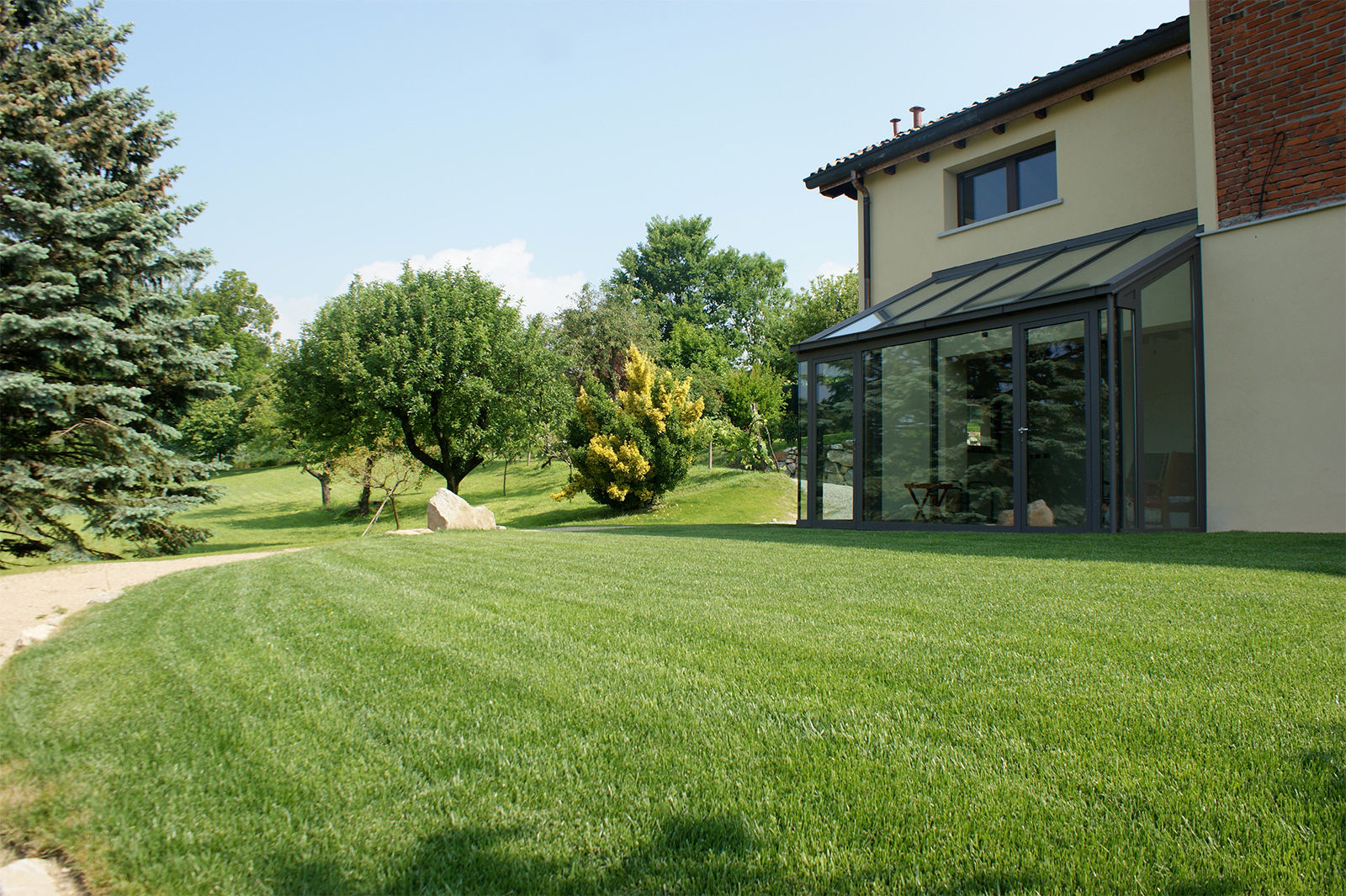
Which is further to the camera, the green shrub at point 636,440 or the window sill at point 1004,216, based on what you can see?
the green shrub at point 636,440

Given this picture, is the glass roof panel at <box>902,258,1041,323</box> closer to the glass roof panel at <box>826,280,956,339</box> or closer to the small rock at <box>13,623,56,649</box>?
the glass roof panel at <box>826,280,956,339</box>

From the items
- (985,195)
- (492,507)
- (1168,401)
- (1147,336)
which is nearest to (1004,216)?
(985,195)

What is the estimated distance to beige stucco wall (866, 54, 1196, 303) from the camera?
10484mm

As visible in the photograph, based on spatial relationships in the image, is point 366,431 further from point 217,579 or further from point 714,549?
point 714,549

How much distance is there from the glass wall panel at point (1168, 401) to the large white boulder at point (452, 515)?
11.3 meters

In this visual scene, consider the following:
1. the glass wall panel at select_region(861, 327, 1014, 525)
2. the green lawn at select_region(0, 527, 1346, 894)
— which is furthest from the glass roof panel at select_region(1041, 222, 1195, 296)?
the green lawn at select_region(0, 527, 1346, 894)

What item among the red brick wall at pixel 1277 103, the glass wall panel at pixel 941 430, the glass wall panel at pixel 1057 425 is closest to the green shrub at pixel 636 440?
the glass wall panel at pixel 941 430

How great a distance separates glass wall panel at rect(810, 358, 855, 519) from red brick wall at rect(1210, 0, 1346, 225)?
16.9 feet

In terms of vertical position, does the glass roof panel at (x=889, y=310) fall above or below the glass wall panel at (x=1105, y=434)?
above

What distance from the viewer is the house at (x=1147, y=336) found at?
27.0 feet

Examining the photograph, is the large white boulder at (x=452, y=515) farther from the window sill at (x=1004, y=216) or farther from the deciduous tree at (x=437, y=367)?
the window sill at (x=1004, y=216)

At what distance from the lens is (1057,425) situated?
8859 mm

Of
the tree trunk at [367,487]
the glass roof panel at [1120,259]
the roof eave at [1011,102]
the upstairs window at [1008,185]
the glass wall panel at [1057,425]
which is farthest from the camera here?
the tree trunk at [367,487]

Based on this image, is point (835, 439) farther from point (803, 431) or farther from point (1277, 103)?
point (1277, 103)
